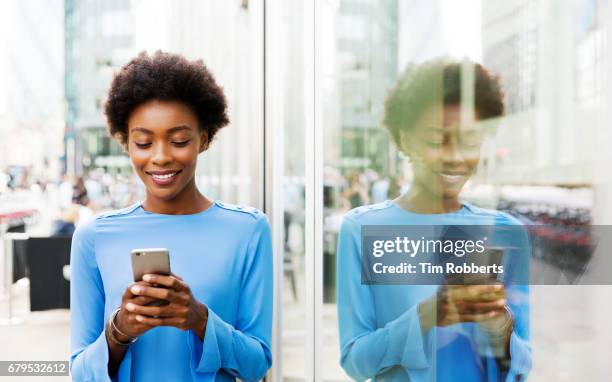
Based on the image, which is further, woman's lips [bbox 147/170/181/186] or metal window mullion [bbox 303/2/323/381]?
metal window mullion [bbox 303/2/323/381]

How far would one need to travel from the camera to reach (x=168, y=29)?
188cm

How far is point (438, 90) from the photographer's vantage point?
142cm

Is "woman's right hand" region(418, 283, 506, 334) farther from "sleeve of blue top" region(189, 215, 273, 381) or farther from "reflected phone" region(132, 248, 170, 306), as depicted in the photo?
"reflected phone" region(132, 248, 170, 306)

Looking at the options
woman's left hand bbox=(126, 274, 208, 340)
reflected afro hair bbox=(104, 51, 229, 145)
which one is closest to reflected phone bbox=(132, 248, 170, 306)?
woman's left hand bbox=(126, 274, 208, 340)

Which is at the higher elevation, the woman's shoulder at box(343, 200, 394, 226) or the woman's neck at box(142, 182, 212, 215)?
the woman's neck at box(142, 182, 212, 215)

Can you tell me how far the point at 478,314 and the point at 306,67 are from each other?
30.5 inches

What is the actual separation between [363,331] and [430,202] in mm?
346

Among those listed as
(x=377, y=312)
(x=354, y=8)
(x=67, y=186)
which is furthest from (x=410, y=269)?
(x=67, y=186)

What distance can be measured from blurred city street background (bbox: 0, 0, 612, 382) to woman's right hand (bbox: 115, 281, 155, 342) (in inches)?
21.3

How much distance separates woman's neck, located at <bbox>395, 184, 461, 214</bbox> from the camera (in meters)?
1.43

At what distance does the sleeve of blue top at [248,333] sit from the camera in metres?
1.24

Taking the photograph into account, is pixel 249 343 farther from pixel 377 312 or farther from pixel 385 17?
pixel 385 17

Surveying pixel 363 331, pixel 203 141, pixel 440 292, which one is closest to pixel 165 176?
pixel 203 141

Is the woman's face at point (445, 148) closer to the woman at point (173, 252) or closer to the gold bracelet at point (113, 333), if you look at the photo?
the woman at point (173, 252)
